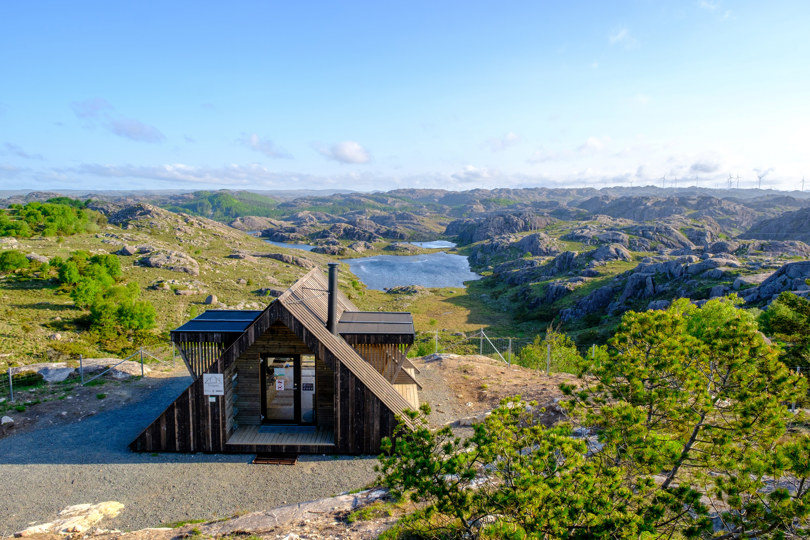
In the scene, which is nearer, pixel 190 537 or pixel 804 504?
pixel 804 504

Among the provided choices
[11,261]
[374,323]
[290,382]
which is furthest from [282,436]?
[11,261]

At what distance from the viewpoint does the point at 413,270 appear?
407ft

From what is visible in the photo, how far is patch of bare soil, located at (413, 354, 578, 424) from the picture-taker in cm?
1684

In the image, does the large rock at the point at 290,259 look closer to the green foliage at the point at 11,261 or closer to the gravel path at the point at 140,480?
the green foliage at the point at 11,261

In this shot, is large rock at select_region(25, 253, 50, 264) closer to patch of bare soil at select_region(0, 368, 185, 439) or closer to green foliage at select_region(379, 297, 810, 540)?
patch of bare soil at select_region(0, 368, 185, 439)

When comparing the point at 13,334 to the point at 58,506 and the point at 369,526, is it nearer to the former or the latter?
the point at 58,506

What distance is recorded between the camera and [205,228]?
113312 mm

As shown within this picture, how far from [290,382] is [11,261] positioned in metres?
49.6

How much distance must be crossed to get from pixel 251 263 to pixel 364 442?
245 ft

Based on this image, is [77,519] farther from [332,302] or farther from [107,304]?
[107,304]

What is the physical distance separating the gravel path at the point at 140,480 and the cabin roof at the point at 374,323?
13.7 ft

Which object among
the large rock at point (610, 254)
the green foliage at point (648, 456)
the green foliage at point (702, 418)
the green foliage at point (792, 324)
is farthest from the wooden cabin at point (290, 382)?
the large rock at point (610, 254)

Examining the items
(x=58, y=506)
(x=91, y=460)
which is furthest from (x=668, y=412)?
(x=91, y=460)

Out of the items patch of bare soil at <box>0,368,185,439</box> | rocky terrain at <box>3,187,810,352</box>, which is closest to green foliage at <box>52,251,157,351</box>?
rocky terrain at <box>3,187,810,352</box>
